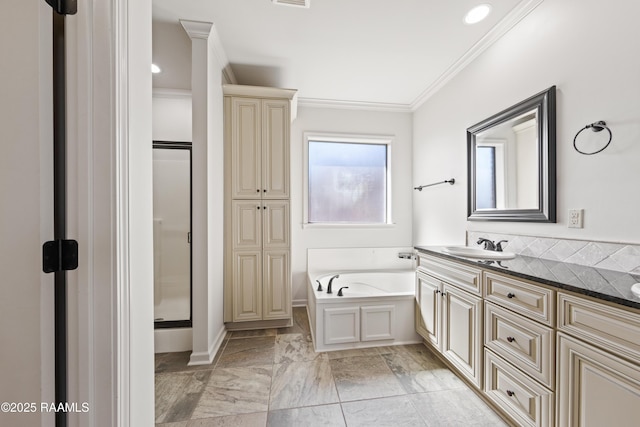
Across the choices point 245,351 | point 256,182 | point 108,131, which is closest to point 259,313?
point 245,351

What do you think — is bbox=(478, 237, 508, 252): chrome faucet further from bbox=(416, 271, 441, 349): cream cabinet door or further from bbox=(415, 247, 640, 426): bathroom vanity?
bbox=(416, 271, 441, 349): cream cabinet door

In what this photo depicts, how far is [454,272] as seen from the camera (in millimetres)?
1733

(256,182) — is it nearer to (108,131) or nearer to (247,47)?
(247,47)

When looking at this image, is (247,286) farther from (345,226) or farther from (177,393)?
(345,226)

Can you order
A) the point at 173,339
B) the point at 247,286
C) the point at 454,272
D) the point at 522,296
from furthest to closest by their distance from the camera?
the point at 247,286, the point at 173,339, the point at 454,272, the point at 522,296

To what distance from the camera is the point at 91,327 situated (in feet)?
2.24

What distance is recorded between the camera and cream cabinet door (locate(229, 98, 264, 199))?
8.02 feet

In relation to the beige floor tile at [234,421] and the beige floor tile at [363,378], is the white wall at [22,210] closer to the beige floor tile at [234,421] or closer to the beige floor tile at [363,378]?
the beige floor tile at [234,421]

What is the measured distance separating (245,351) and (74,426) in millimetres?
1549

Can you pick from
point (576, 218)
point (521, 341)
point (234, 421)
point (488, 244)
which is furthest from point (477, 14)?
point (234, 421)

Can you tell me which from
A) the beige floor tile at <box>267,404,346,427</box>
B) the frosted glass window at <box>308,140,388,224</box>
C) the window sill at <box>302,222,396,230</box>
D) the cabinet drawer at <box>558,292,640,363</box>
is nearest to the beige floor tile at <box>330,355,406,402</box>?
the beige floor tile at <box>267,404,346,427</box>

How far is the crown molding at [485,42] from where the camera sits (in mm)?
1656

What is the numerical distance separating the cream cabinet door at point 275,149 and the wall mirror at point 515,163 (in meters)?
1.77

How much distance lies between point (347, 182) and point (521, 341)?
246 centimetres
